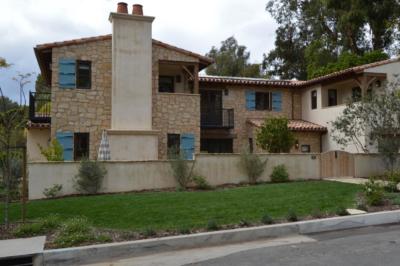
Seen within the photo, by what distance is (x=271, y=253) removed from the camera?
727 centimetres

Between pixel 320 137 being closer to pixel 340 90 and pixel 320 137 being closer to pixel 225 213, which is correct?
pixel 340 90

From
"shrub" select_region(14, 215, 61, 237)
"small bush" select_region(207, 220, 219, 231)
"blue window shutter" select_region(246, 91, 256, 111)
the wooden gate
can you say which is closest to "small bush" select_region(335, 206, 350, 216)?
"small bush" select_region(207, 220, 219, 231)

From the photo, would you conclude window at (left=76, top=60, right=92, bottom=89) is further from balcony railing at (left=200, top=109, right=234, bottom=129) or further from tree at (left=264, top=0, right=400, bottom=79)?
tree at (left=264, top=0, right=400, bottom=79)

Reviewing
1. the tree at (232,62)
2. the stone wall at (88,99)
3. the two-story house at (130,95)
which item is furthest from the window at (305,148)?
the tree at (232,62)

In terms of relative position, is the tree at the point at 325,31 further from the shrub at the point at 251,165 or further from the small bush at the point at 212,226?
the small bush at the point at 212,226

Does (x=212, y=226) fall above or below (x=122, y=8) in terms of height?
below

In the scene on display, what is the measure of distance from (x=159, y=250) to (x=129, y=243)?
588mm

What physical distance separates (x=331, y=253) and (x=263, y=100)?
63.2 ft

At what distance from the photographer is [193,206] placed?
11070mm

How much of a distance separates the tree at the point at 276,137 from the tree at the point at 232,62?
2492 cm

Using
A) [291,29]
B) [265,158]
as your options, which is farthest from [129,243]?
[291,29]

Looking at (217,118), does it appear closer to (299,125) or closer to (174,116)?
(174,116)

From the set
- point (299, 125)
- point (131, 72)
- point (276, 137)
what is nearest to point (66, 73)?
point (131, 72)

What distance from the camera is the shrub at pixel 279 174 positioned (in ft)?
54.6
